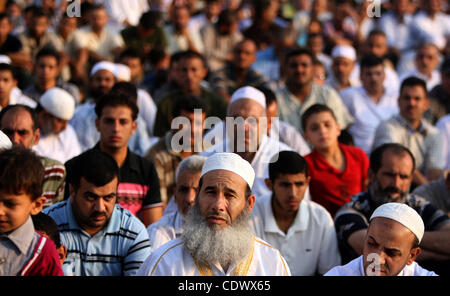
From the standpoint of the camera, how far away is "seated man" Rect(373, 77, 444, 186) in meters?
6.99

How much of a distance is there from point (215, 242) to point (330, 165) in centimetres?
263

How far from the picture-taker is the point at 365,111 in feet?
26.2

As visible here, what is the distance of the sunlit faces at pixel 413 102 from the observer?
7043mm

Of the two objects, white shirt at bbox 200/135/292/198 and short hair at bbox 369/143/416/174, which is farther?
white shirt at bbox 200/135/292/198

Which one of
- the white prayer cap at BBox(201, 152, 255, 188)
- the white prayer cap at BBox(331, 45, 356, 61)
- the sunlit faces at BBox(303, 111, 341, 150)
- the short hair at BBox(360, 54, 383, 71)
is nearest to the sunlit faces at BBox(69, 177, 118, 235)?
the white prayer cap at BBox(201, 152, 255, 188)

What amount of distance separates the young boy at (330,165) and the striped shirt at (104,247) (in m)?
2.16

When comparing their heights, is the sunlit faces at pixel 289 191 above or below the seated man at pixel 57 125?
below

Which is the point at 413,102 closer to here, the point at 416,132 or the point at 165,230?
the point at 416,132

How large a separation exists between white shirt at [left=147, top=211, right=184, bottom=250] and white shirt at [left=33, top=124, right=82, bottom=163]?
144cm

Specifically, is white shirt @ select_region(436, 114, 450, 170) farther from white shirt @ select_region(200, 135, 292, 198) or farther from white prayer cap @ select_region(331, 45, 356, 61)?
white shirt @ select_region(200, 135, 292, 198)

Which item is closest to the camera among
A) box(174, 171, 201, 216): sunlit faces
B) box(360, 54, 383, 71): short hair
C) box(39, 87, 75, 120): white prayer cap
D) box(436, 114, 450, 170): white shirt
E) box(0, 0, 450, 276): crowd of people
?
box(0, 0, 450, 276): crowd of people

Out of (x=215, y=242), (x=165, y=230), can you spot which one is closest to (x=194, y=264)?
(x=215, y=242)

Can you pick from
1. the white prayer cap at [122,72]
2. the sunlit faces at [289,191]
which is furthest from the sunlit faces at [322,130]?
the white prayer cap at [122,72]

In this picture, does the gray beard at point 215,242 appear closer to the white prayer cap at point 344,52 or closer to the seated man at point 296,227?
the seated man at point 296,227
